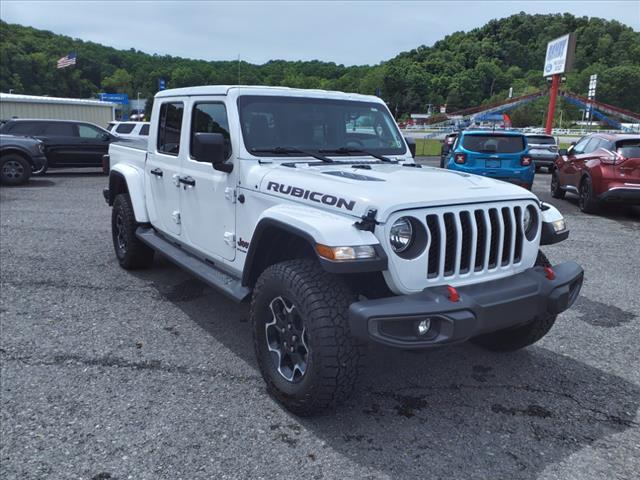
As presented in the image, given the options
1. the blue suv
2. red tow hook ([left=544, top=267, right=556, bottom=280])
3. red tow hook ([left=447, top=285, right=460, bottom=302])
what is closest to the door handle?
red tow hook ([left=447, top=285, right=460, bottom=302])

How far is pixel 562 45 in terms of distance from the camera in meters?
33.5

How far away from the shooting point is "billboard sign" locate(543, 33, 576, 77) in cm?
3256

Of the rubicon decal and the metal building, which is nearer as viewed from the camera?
the rubicon decal

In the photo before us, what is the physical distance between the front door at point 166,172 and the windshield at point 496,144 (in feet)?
26.7

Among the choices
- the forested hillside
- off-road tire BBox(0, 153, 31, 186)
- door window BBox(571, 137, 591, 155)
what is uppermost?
the forested hillside

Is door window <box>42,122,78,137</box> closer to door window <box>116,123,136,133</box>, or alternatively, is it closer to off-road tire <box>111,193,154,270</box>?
door window <box>116,123,136,133</box>

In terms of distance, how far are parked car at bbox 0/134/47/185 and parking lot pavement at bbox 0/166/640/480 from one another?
363 inches

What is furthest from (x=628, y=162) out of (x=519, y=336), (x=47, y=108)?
(x=47, y=108)

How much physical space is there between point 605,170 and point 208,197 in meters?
8.45

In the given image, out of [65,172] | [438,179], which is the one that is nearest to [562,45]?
[65,172]

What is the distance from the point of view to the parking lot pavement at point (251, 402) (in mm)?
2680

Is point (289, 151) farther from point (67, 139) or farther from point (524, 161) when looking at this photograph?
point (67, 139)

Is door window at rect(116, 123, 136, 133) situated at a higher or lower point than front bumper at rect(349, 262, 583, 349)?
higher

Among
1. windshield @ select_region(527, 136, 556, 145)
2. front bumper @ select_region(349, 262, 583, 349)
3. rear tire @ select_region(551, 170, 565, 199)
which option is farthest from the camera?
windshield @ select_region(527, 136, 556, 145)
